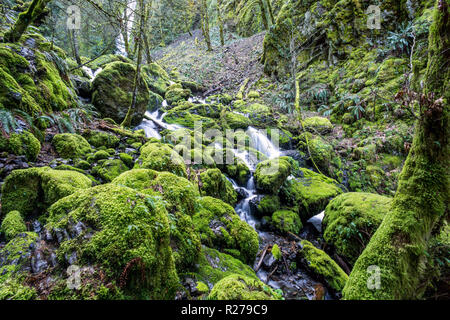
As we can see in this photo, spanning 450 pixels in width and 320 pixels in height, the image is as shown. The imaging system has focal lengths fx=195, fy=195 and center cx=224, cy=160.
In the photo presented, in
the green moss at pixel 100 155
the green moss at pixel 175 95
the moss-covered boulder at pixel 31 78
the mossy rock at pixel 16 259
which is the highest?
the green moss at pixel 175 95

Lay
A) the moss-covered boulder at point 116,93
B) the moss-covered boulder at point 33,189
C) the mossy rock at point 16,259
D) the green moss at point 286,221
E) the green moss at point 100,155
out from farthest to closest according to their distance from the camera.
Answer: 1. the moss-covered boulder at point 116,93
2. the green moss at point 286,221
3. the green moss at point 100,155
4. the moss-covered boulder at point 33,189
5. the mossy rock at point 16,259

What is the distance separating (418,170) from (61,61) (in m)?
10.9

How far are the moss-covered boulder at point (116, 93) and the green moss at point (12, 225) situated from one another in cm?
692

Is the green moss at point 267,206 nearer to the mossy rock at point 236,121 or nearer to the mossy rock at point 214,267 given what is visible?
the mossy rock at point 214,267

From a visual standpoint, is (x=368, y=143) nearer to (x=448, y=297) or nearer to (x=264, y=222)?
(x=264, y=222)

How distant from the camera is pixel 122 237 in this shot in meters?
1.84

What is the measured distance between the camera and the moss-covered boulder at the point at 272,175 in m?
7.02

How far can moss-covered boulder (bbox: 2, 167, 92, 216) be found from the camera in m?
3.16

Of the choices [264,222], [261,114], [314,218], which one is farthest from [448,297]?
[261,114]

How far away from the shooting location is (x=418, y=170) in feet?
7.63

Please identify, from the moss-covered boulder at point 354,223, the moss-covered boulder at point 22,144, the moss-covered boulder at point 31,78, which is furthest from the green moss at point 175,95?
the moss-covered boulder at point 354,223

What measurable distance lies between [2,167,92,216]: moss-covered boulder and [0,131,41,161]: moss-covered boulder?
884 mm

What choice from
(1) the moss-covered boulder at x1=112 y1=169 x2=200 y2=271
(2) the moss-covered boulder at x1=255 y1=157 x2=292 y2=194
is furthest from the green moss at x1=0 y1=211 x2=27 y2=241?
(2) the moss-covered boulder at x1=255 y1=157 x2=292 y2=194

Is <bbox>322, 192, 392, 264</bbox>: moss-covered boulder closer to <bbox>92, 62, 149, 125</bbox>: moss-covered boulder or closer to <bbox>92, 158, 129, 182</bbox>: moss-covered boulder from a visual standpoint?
<bbox>92, 158, 129, 182</bbox>: moss-covered boulder
